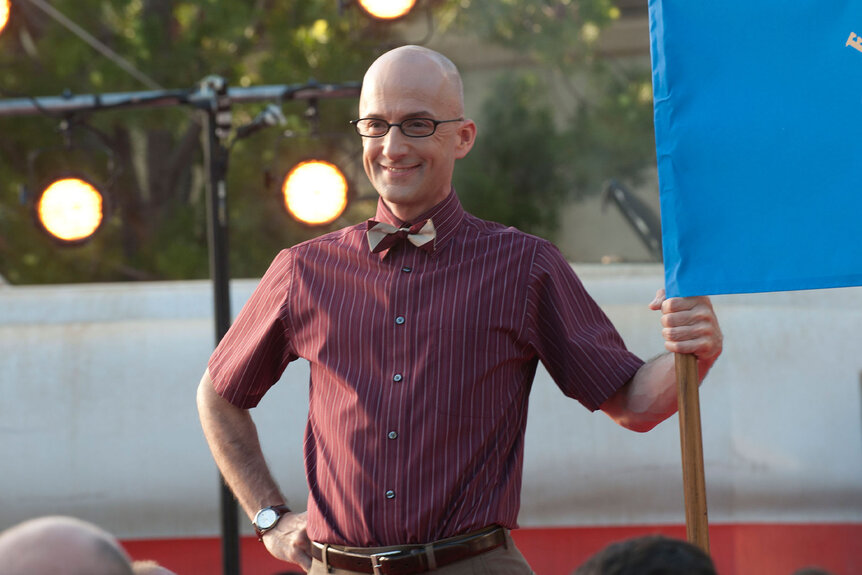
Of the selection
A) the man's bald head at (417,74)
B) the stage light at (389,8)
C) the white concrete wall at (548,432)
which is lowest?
the white concrete wall at (548,432)

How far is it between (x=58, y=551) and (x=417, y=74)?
1.30m

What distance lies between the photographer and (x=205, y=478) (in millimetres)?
5562

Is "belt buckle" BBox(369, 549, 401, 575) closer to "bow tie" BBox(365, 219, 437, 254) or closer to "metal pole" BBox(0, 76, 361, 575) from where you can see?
"bow tie" BBox(365, 219, 437, 254)

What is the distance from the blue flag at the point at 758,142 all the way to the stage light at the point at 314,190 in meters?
3.23

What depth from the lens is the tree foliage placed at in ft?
30.3

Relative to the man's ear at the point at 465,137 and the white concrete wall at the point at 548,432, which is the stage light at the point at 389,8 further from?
the man's ear at the point at 465,137

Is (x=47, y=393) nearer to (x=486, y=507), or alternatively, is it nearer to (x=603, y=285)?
(x=603, y=285)

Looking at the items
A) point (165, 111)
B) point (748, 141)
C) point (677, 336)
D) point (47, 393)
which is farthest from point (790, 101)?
point (165, 111)

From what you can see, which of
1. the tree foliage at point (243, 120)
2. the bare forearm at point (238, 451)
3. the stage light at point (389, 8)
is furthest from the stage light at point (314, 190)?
the tree foliage at point (243, 120)

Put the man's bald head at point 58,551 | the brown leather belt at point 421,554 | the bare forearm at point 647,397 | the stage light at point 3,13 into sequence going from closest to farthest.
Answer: the man's bald head at point 58,551 → the brown leather belt at point 421,554 → the bare forearm at point 647,397 → the stage light at point 3,13

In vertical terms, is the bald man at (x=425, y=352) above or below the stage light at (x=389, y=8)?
below

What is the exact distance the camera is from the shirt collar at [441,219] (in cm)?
219

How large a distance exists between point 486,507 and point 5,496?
418 centimetres

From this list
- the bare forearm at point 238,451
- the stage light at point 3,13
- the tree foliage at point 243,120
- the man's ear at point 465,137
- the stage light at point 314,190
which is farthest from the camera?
the tree foliage at point 243,120
